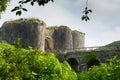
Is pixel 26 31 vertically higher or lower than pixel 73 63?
higher

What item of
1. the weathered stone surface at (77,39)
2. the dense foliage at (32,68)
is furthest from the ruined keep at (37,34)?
the dense foliage at (32,68)

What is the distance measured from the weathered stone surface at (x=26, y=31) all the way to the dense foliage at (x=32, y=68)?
2044cm

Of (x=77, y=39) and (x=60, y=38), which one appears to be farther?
(x=77, y=39)

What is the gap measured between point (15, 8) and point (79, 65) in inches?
Result: 1968

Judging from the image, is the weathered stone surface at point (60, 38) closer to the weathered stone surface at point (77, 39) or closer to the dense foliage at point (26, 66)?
the weathered stone surface at point (77, 39)

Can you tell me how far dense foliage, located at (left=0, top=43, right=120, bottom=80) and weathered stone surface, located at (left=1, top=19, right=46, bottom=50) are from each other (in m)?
20.4

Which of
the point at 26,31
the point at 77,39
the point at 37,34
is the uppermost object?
the point at 77,39

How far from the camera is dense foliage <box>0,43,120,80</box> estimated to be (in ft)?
62.0

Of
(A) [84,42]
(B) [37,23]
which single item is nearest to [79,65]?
(B) [37,23]

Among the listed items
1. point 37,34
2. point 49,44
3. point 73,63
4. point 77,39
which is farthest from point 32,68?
point 77,39

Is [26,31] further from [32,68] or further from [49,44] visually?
[32,68]

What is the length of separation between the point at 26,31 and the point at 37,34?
1654 millimetres

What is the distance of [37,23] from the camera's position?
5688cm

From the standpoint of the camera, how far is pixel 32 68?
1074 inches
